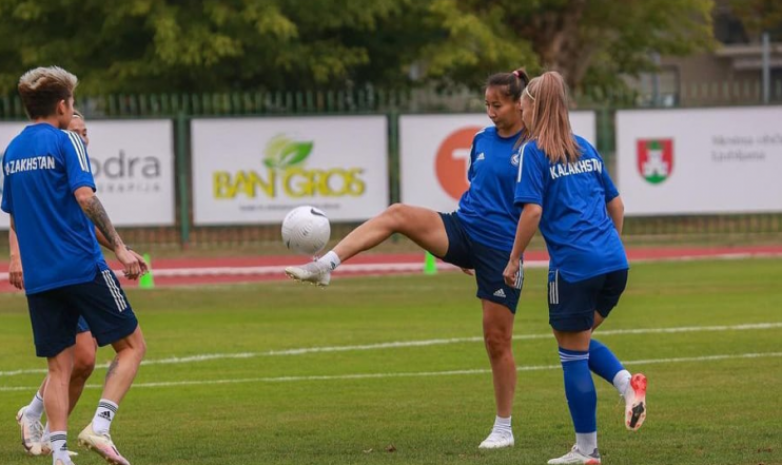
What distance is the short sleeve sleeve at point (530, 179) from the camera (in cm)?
779

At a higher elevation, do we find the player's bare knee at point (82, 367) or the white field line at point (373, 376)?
the player's bare knee at point (82, 367)

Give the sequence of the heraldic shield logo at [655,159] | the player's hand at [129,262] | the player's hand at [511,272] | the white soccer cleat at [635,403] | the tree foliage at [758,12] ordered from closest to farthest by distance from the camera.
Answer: the player's hand at [129,262] → the white soccer cleat at [635,403] → the player's hand at [511,272] → the heraldic shield logo at [655,159] → the tree foliage at [758,12]

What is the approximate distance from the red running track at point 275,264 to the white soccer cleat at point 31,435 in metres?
12.7

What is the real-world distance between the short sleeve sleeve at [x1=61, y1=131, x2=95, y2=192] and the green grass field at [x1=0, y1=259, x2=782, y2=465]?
5.34ft

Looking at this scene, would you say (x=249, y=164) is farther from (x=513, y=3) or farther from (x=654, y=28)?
(x=654, y=28)

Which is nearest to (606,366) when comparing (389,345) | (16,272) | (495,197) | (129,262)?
(495,197)

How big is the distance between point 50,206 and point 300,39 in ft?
88.3

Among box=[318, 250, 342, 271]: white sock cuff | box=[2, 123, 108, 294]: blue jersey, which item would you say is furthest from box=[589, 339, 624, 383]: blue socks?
box=[2, 123, 108, 294]: blue jersey

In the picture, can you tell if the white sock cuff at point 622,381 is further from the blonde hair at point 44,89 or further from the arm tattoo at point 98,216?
the blonde hair at point 44,89

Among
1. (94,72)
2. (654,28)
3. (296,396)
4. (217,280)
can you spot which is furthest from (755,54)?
(296,396)

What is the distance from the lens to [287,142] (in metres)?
27.2

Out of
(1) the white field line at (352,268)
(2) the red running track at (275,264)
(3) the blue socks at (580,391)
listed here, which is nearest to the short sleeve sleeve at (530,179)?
(3) the blue socks at (580,391)

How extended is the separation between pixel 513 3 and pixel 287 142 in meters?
11.5

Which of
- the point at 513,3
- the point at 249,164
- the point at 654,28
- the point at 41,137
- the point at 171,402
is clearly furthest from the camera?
the point at 654,28
